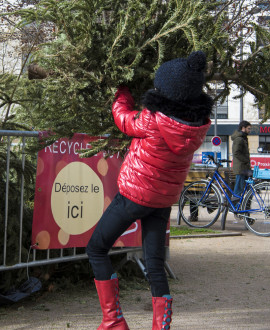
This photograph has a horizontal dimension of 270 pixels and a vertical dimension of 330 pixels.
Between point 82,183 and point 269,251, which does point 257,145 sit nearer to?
point 269,251

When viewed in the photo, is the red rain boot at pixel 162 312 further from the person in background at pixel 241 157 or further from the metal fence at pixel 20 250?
the person in background at pixel 241 157

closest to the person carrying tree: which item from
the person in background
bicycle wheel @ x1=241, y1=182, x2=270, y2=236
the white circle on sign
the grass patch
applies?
the white circle on sign

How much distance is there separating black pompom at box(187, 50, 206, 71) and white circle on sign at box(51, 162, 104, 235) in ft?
6.22

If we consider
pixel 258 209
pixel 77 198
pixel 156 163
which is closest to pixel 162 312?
pixel 156 163

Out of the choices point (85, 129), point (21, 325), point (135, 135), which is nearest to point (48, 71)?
point (85, 129)

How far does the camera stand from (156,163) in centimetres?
350

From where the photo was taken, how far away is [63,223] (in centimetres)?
483

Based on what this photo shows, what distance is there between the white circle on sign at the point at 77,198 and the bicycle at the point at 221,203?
499 centimetres

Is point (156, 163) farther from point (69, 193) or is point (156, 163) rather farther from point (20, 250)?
point (20, 250)

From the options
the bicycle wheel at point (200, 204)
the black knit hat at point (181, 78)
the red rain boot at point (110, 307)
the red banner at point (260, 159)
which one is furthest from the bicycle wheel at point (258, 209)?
the red banner at point (260, 159)

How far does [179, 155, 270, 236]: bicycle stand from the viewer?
9414 mm

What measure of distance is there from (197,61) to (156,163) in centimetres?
70

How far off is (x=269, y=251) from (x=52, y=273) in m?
3.91

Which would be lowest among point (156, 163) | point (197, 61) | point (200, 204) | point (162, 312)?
point (200, 204)
